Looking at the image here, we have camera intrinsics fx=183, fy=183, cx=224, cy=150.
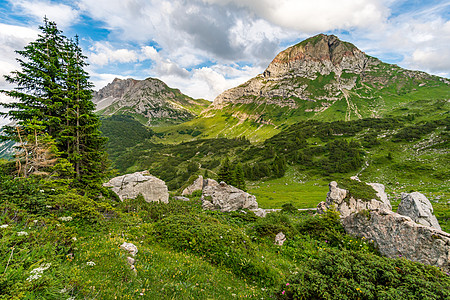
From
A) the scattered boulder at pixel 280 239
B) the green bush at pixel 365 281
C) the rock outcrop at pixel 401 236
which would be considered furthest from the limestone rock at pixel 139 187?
the green bush at pixel 365 281

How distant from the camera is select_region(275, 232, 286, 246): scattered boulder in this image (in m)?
14.8

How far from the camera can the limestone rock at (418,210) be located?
22.7 meters

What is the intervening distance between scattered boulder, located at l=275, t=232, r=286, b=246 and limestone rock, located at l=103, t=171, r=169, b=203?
2386 centimetres

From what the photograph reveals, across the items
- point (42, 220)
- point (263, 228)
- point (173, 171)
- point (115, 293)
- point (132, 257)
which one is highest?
point (42, 220)

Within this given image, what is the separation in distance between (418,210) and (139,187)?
41065 mm

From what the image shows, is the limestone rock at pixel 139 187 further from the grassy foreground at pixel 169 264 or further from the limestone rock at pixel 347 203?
the limestone rock at pixel 347 203

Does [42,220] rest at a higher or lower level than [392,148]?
lower

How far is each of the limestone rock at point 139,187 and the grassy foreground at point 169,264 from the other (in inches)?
781

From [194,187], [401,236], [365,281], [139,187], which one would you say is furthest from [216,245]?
[194,187]

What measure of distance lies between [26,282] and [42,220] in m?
6.40

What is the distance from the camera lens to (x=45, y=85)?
17.6 m

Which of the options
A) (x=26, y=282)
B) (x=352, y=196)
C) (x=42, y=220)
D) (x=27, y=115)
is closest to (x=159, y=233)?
(x=42, y=220)

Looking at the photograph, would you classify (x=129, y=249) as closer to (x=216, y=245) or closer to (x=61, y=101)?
(x=216, y=245)

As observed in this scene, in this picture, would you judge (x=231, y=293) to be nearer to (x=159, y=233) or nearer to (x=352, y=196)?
(x=159, y=233)
